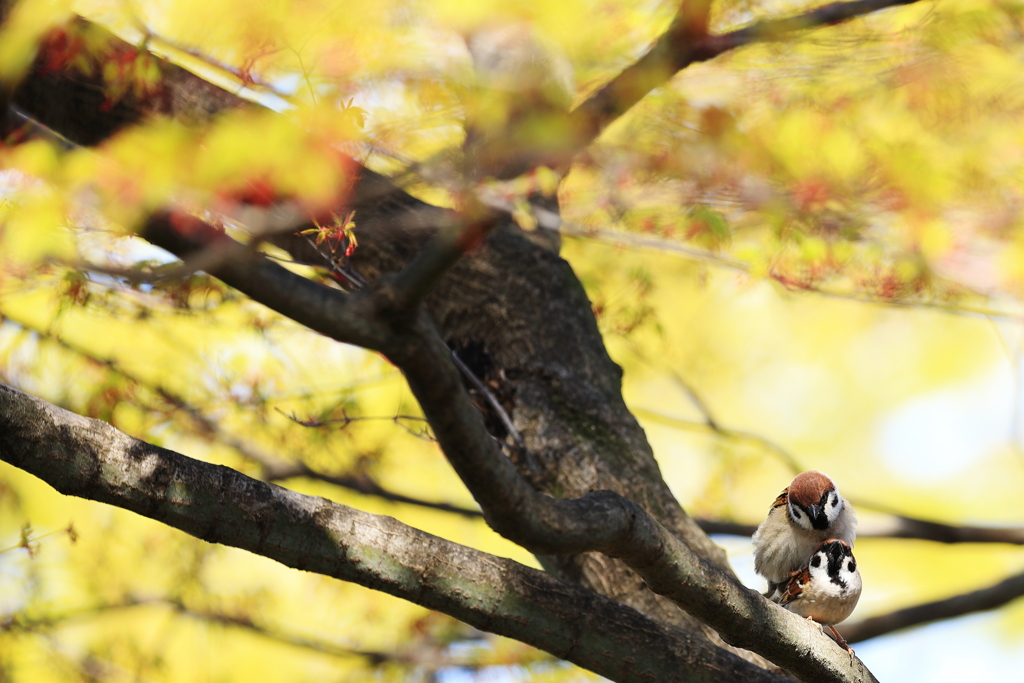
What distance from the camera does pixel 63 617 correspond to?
4.47 m

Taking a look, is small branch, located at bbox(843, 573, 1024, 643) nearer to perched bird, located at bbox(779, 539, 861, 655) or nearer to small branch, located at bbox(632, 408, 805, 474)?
small branch, located at bbox(632, 408, 805, 474)

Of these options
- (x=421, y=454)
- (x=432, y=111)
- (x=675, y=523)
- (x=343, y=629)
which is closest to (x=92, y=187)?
(x=432, y=111)

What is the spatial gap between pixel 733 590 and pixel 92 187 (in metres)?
2.30

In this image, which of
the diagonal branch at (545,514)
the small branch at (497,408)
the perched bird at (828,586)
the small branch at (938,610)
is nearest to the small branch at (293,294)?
the diagonal branch at (545,514)

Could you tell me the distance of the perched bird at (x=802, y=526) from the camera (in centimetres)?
331

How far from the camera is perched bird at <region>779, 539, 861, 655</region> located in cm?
293

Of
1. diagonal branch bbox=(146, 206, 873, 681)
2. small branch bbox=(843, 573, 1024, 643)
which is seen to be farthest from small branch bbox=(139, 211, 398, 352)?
small branch bbox=(843, 573, 1024, 643)

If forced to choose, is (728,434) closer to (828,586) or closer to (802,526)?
(802,526)

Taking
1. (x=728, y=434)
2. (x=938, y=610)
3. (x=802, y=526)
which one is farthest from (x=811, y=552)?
(x=728, y=434)

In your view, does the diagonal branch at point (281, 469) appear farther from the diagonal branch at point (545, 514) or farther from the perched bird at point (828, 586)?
the diagonal branch at point (545, 514)

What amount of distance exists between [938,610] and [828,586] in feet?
5.40

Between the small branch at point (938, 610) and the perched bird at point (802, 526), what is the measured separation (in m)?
0.84

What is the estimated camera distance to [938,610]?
4.14 m

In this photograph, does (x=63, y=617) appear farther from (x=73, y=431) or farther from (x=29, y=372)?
(x=73, y=431)
